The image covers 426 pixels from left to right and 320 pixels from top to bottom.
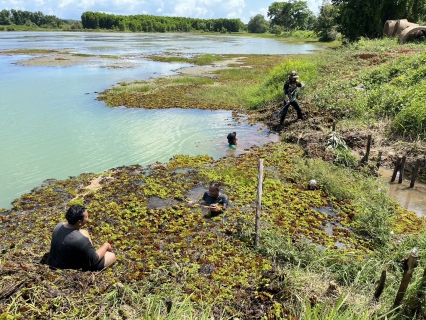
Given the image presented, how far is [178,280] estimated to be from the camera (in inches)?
205

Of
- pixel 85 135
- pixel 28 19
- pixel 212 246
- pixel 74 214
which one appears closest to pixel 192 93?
pixel 85 135

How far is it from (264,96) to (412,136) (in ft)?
28.7

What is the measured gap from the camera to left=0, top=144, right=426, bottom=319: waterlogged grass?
14.1 ft

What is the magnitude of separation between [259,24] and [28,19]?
321 feet

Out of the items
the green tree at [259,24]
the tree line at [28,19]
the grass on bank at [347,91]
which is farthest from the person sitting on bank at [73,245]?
the green tree at [259,24]

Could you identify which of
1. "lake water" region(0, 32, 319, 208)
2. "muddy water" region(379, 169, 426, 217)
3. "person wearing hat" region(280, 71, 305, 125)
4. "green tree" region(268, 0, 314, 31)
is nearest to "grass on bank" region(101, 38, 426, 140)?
"person wearing hat" region(280, 71, 305, 125)

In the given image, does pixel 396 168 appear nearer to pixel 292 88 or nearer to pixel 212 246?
pixel 292 88

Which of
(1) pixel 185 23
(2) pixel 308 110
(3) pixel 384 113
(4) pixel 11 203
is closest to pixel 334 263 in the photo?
(4) pixel 11 203

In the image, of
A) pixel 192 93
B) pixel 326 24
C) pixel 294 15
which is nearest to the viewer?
pixel 192 93

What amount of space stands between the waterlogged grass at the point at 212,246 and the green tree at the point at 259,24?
14280 cm

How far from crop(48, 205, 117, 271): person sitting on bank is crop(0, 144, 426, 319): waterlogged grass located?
0.67 ft

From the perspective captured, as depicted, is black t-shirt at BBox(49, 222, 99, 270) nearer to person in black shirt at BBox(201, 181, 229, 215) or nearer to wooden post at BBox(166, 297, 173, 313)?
wooden post at BBox(166, 297, 173, 313)

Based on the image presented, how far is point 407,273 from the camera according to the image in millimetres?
3756

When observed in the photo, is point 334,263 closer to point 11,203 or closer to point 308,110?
point 11,203
